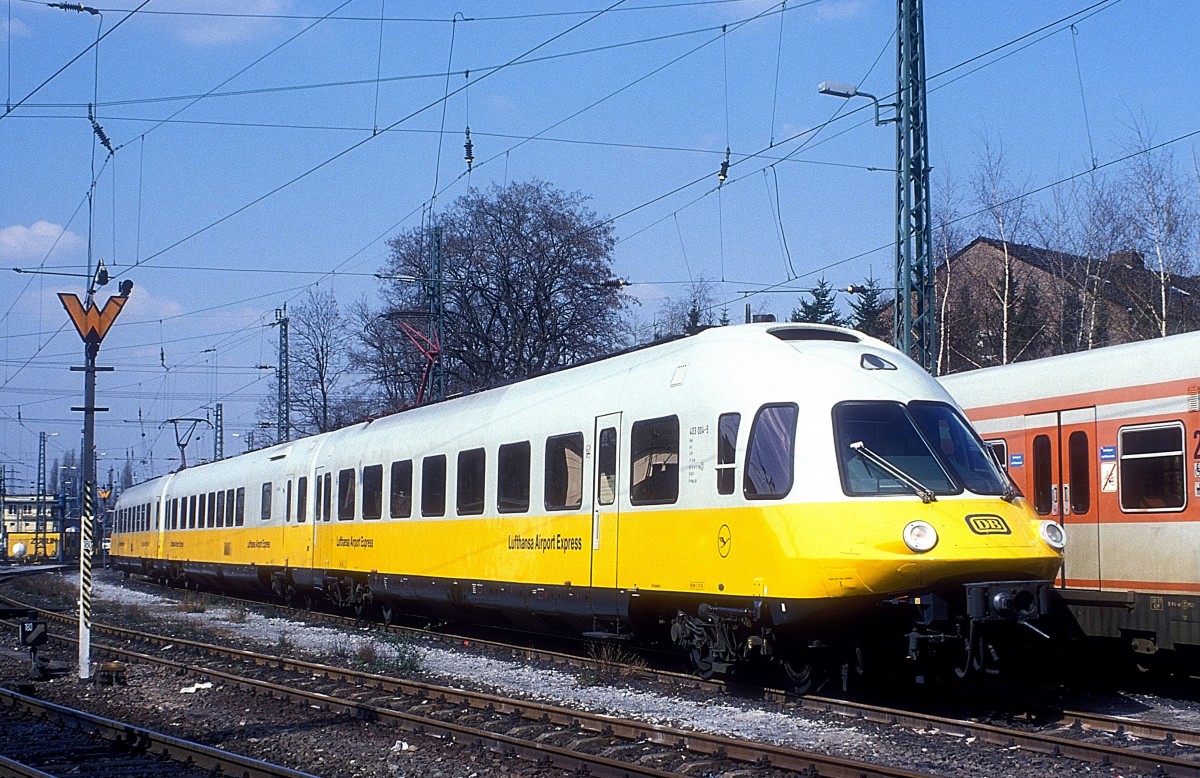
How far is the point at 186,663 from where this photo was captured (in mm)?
16594

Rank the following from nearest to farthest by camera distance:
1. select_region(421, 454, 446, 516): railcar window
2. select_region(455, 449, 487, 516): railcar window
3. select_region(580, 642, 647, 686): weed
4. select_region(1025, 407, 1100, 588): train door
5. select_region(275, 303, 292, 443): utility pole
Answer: select_region(1025, 407, 1100, 588): train door, select_region(580, 642, 647, 686): weed, select_region(455, 449, 487, 516): railcar window, select_region(421, 454, 446, 516): railcar window, select_region(275, 303, 292, 443): utility pole

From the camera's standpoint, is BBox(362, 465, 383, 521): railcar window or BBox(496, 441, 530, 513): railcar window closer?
BBox(496, 441, 530, 513): railcar window

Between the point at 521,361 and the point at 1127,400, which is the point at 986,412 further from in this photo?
the point at 521,361

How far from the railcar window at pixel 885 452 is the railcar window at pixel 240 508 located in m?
19.4

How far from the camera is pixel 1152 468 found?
1271 cm

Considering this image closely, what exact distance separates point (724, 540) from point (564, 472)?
131 inches

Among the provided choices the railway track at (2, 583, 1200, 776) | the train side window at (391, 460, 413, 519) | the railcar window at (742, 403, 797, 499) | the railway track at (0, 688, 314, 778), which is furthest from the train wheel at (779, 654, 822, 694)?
the train side window at (391, 460, 413, 519)

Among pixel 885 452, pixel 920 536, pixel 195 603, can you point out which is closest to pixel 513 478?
pixel 885 452

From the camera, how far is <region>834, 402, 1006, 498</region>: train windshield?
11359 millimetres

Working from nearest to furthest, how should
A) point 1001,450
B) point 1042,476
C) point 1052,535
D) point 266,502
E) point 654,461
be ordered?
point 1052,535 → point 654,461 → point 1042,476 → point 1001,450 → point 266,502

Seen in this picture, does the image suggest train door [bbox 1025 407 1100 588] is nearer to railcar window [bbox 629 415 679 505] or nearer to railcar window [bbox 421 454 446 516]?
railcar window [bbox 629 415 679 505]

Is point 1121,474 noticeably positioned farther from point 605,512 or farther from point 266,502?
point 266,502

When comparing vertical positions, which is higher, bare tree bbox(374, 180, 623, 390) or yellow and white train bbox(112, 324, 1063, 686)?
bare tree bbox(374, 180, 623, 390)

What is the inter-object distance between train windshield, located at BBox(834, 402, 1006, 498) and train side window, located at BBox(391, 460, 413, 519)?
9.37 meters
